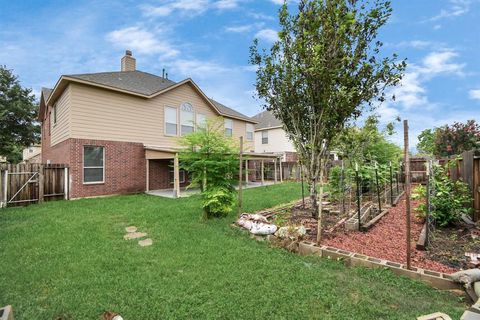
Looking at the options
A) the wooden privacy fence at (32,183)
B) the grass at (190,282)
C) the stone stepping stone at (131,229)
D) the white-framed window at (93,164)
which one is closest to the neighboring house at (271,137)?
the white-framed window at (93,164)

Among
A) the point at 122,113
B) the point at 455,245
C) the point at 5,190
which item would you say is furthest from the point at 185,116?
the point at 455,245

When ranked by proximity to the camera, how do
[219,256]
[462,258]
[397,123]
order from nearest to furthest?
[462,258]
[219,256]
[397,123]

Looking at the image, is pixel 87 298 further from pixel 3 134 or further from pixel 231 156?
pixel 3 134

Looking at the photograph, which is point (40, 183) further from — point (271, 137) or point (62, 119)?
point (271, 137)

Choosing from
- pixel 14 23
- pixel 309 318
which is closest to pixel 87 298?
pixel 309 318

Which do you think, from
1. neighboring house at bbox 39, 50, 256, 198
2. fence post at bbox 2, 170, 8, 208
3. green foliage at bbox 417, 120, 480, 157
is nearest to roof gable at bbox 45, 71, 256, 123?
neighboring house at bbox 39, 50, 256, 198

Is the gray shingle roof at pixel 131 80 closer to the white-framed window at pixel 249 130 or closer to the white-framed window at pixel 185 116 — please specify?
the white-framed window at pixel 185 116

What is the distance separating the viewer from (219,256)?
4301 millimetres

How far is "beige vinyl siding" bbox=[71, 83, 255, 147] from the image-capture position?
36.8 ft

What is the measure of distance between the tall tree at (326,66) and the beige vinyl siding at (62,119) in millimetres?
9508

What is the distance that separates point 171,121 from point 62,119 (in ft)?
17.3

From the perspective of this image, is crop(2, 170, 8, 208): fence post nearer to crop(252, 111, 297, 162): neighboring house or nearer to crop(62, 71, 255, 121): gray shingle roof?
crop(62, 71, 255, 121): gray shingle roof

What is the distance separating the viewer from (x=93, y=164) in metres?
11.6

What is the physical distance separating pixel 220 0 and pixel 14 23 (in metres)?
8.05
